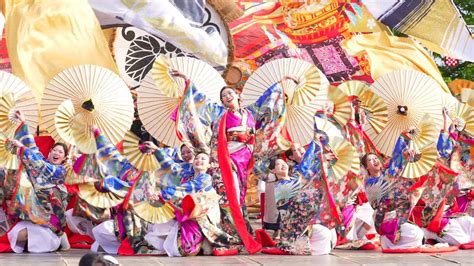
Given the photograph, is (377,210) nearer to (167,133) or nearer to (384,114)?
(384,114)

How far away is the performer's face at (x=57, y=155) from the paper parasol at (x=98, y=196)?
1.64 ft

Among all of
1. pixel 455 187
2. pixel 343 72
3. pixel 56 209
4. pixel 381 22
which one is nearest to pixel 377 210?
pixel 455 187

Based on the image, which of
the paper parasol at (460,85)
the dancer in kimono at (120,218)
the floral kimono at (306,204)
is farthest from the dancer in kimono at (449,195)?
the paper parasol at (460,85)

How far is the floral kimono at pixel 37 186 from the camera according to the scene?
25.6ft

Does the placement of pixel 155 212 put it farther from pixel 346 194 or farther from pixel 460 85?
pixel 460 85

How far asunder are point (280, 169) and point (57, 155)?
6.41 feet

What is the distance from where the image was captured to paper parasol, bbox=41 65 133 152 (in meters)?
8.15

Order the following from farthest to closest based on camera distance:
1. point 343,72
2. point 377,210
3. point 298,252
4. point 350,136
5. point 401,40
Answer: point 401,40
point 343,72
point 350,136
point 377,210
point 298,252

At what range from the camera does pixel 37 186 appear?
7.85 metres

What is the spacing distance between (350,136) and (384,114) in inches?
22.5

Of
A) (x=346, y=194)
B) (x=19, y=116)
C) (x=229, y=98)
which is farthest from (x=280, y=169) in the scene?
(x=19, y=116)

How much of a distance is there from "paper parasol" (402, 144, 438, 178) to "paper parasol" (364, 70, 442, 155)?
113cm

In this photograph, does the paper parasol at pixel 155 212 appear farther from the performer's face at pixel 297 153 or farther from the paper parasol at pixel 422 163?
the paper parasol at pixel 422 163

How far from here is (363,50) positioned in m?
12.4
